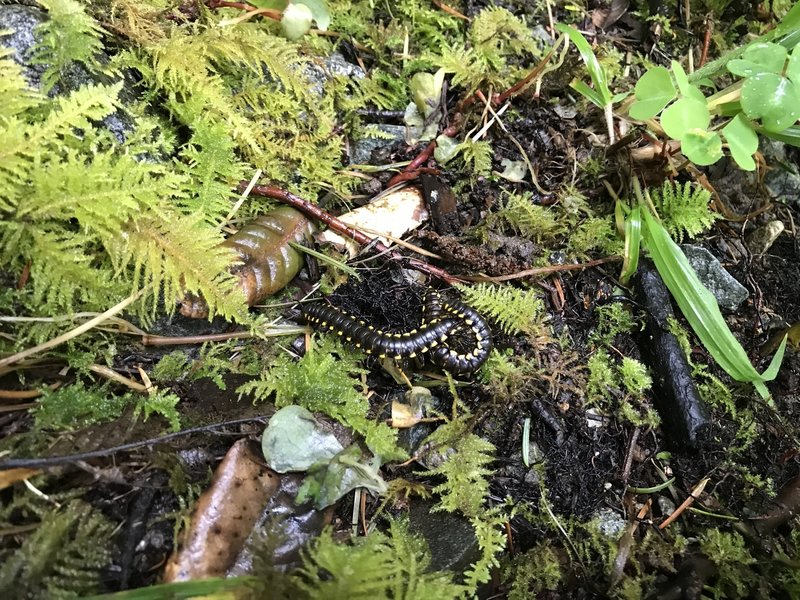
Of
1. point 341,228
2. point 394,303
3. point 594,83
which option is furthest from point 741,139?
point 341,228

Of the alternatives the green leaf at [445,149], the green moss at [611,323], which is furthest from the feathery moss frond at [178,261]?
the green moss at [611,323]

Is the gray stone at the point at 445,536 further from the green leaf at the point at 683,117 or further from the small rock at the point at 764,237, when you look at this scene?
the small rock at the point at 764,237

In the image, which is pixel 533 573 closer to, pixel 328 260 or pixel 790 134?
pixel 328 260

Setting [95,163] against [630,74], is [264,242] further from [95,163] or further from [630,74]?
[630,74]

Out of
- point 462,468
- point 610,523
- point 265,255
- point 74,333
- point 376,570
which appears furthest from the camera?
point 265,255

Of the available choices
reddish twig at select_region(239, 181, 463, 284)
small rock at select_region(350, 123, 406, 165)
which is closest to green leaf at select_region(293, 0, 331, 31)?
small rock at select_region(350, 123, 406, 165)

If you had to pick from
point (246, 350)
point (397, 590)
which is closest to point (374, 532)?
point (397, 590)
